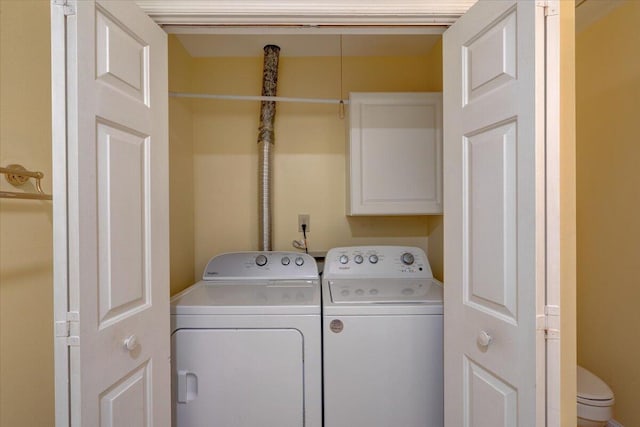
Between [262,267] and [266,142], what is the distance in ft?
2.85

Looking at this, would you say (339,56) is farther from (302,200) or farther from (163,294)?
(163,294)

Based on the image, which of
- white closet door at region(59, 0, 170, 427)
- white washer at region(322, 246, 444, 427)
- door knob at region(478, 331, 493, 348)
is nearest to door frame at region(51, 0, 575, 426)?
white closet door at region(59, 0, 170, 427)

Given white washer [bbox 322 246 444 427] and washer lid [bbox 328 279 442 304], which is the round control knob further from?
white washer [bbox 322 246 444 427]

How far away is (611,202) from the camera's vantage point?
1859 millimetres

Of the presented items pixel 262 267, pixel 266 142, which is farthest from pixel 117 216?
pixel 266 142

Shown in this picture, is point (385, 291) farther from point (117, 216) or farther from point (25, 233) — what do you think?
point (25, 233)

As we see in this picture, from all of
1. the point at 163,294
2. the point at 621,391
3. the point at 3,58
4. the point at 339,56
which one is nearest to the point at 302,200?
the point at 339,56

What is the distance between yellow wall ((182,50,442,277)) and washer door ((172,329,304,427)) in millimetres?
1022

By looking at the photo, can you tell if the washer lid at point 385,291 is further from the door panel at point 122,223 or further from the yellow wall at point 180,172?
the yellow wall at point 180,172

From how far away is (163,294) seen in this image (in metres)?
1.33

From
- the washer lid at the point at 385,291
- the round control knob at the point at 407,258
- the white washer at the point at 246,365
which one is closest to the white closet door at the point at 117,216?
the white washer at the point at 246,365

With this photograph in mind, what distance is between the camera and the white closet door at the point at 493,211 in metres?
0.94

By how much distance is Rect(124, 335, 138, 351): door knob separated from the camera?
42.5 inches

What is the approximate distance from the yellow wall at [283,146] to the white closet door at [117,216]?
1.17 meters
